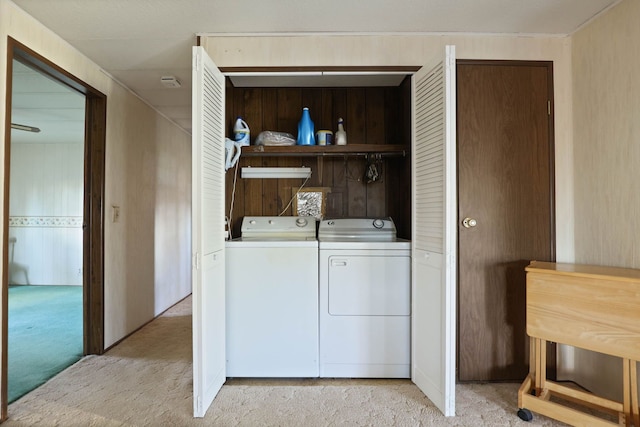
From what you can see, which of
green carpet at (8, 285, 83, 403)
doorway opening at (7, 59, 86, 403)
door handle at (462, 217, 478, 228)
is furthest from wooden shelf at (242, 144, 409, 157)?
doorway opening at (7, 59, 86, 403)

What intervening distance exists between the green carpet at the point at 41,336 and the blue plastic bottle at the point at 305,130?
2.40 m

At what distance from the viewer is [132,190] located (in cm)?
336

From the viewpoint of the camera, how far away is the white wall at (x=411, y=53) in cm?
234

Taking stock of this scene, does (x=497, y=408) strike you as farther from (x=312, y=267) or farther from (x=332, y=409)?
(x=312, y=267)

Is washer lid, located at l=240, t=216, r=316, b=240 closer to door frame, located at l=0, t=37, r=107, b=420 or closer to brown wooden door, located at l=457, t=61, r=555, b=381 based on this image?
brown wooden door, located at l=457, t=61, r=555, b=381

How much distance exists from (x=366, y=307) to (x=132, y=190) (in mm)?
2485

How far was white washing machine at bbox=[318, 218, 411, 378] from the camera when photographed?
2303 mm

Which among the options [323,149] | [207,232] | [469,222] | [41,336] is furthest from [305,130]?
[41,336]

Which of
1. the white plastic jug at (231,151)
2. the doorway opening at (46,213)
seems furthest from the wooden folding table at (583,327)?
the doorway opening at (46,213)

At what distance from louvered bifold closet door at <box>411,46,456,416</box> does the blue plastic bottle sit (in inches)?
29.5

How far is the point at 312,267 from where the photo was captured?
2.31 meters

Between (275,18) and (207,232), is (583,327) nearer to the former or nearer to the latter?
(207,232)

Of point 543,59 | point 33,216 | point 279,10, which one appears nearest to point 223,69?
point 279,10

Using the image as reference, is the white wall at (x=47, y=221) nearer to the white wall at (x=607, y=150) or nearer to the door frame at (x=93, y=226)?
the door frame at (x=93, y=226)
